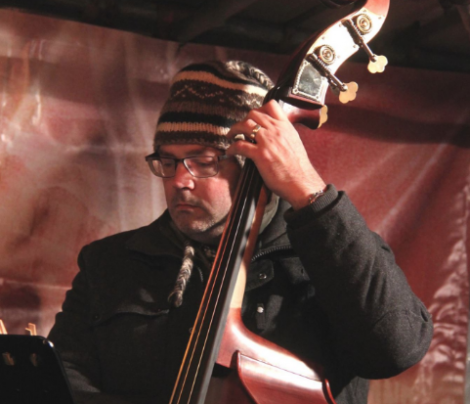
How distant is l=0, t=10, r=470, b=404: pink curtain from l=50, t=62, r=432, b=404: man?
1.08 ft

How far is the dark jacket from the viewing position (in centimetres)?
122

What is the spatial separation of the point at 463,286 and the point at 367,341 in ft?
3.28

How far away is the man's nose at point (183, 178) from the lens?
1465 mm

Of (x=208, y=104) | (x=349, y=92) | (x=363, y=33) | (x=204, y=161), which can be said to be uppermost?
(x=363, y=33)

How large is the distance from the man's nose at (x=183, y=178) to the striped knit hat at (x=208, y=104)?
0.27 ft

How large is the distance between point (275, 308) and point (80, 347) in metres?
0.52

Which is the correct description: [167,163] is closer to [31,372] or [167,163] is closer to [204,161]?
[204,161]

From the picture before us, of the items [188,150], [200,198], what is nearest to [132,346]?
[200,198]

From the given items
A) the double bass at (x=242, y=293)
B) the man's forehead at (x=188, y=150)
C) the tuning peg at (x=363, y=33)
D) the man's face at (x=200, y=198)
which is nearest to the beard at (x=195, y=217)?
the man's face at (x=200, y=198)

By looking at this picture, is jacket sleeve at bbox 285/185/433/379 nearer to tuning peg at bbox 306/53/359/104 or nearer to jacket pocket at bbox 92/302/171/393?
tuning peg at bbox 306/53/359/104

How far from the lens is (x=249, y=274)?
Result: 4.74ft

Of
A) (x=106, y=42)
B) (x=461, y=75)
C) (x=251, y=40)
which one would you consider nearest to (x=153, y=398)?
(x=106, y=42)

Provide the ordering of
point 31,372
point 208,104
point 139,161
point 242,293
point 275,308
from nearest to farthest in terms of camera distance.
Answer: point 31,372 → point 242,293 → point 275,308 → point 208,104 → point 139,161

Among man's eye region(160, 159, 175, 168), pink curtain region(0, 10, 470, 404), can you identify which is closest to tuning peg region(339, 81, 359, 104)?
man's eye region(160, 159, 175, 168)
